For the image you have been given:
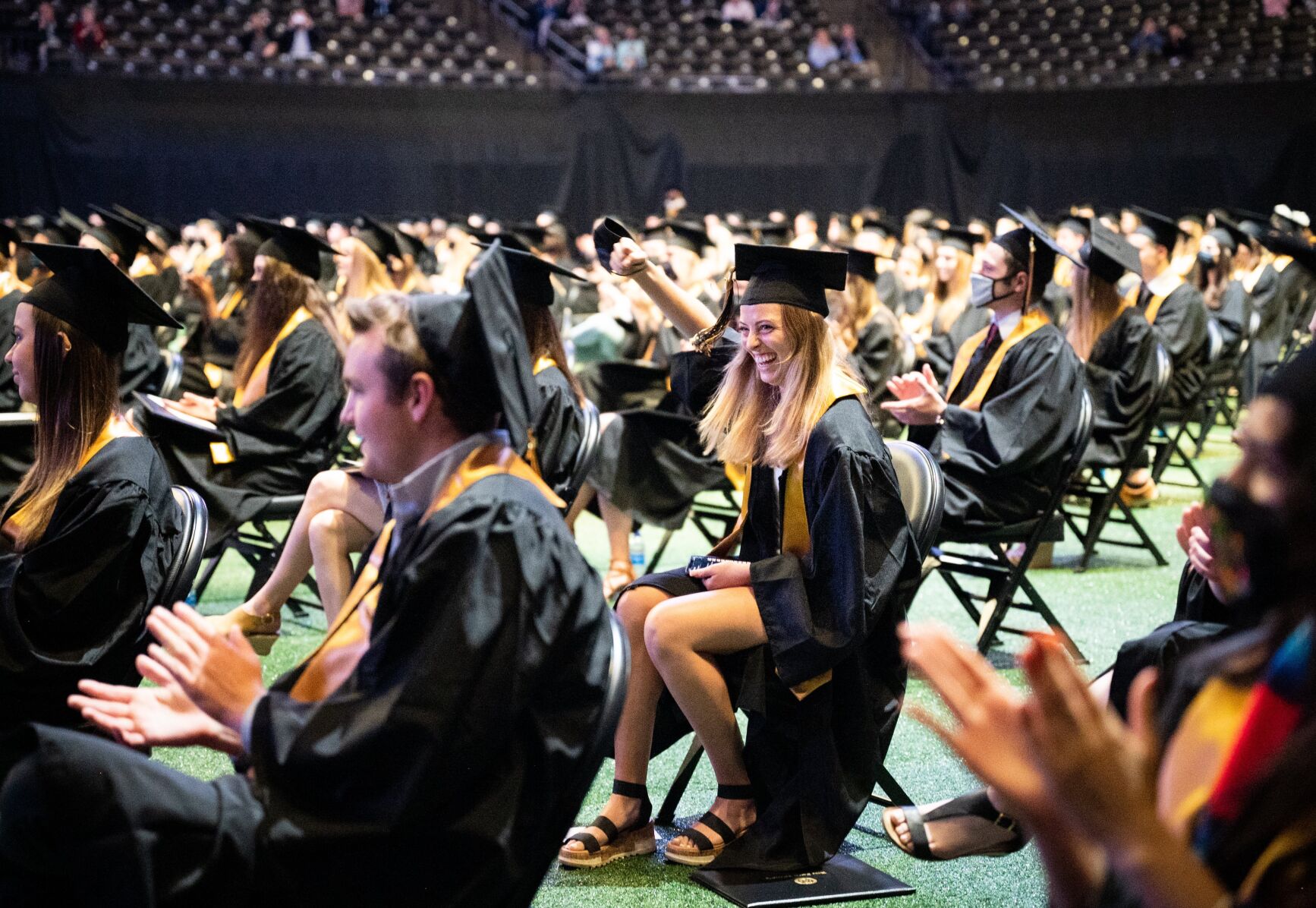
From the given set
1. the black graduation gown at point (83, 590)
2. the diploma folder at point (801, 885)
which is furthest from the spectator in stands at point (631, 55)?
the diploma folder at point (801, 885)

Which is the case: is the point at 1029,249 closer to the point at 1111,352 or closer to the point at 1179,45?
the point at 1111,352

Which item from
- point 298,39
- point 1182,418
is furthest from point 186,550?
point 298,39

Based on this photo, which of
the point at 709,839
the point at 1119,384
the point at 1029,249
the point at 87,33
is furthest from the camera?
the point at 87,33

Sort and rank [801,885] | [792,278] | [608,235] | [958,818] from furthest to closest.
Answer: [608,235] < [792,278] < [801,885] < [958,818]

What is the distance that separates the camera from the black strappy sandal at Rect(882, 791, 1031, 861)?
8.89 ft

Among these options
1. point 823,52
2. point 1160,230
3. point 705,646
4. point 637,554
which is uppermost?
point 705,646

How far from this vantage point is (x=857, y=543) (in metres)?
3.27

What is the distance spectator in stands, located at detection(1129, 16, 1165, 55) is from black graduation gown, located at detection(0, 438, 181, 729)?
2044 cm

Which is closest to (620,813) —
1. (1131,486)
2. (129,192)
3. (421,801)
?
(421,801)

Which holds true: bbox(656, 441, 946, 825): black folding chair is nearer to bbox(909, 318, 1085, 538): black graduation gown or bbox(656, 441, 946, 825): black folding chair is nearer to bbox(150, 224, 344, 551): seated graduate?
bbox(909, 318, 1085, 538): black graduation gown

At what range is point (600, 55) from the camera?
21.3m

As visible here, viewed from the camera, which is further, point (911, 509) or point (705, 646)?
point (911, 509)

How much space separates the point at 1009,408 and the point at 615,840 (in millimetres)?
2765

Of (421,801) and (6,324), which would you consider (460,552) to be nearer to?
(421,801)
